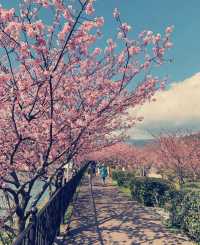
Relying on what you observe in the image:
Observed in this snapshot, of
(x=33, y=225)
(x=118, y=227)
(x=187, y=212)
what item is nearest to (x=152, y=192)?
(x=118, y=227)

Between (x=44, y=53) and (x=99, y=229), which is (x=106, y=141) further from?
(x=44, y=53)

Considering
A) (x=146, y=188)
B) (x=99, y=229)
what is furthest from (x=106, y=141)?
(x=99, y=229)

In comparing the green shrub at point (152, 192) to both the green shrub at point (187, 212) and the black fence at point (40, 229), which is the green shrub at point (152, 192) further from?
the black fence at point (40, 229)

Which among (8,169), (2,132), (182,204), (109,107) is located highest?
(109,107)

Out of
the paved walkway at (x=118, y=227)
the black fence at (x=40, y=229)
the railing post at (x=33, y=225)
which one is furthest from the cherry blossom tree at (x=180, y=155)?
the railing post at (x=33, y=225)

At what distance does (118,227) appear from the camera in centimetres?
1130

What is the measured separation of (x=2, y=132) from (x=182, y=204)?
5.96 metres

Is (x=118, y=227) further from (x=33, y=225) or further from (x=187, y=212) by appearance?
(x=33, y=225)

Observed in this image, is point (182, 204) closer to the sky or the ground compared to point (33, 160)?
closer to the ground

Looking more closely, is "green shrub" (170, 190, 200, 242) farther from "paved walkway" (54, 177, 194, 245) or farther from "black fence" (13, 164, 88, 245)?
"black fence" (13, 164, 88, 245)

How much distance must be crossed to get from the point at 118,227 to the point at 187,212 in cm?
265

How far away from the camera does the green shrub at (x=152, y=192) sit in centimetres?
1414

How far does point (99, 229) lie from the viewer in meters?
11.1

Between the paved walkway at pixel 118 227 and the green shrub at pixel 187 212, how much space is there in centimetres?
37
